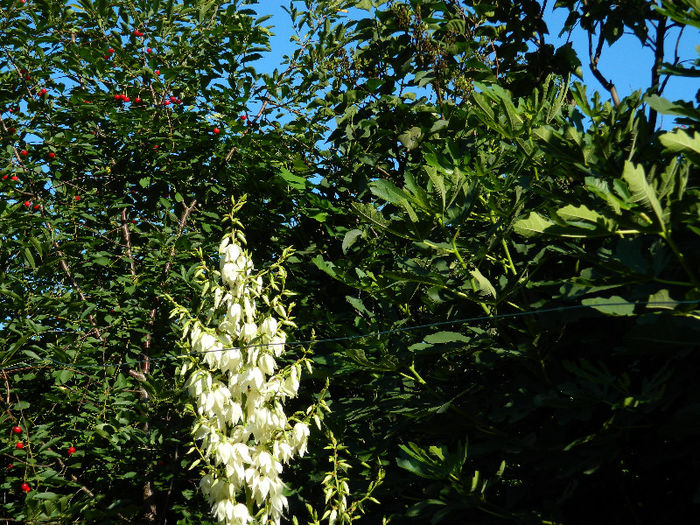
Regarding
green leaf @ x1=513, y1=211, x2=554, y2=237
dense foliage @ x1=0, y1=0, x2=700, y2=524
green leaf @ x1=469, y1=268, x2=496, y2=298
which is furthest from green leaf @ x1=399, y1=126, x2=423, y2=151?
green leaf @ x1=513, y1=211, x2=554, y2=237

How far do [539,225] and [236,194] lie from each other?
299cm

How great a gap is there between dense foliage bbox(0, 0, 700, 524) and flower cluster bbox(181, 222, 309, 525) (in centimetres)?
20

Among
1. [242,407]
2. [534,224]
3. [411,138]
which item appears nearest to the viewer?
[534,224]

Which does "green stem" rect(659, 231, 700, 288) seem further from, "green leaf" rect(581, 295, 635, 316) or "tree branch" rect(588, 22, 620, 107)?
"tree branch" rect(588, 22, 620, 107)

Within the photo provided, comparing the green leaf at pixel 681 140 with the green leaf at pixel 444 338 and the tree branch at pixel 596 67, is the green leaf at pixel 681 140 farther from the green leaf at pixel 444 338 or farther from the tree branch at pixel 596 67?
the tree branch at pixel 596 67

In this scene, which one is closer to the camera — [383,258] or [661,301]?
[661,301]

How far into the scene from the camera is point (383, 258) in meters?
3.34

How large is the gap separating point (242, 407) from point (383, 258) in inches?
44.4

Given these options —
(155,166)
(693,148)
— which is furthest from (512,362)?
(155,166)

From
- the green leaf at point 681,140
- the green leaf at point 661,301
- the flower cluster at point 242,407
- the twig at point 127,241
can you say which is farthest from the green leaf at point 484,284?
the twig at point 127,241

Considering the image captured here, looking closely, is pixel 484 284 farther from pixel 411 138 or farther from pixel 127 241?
pixel 127 241

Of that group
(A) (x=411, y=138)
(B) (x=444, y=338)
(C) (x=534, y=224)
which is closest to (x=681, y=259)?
(C) (x=534, y=224)

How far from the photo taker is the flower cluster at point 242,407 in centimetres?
246

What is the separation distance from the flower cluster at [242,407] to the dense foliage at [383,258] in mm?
203
